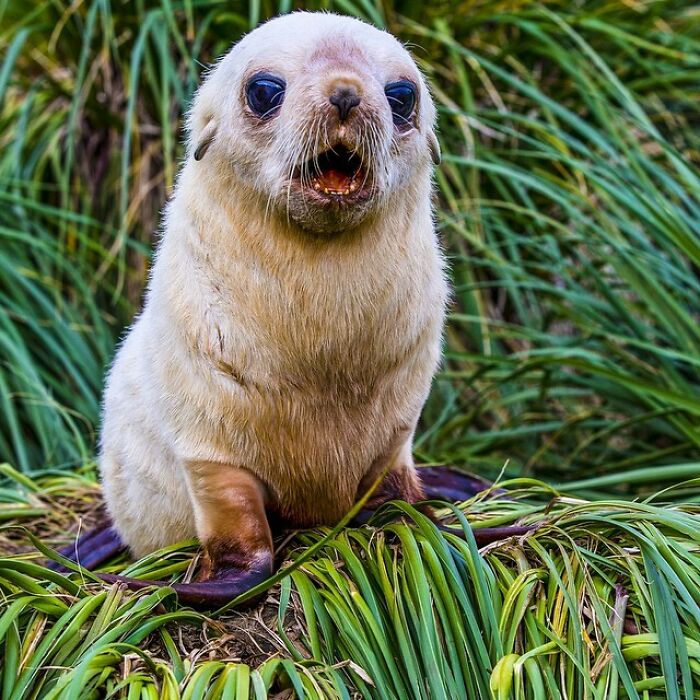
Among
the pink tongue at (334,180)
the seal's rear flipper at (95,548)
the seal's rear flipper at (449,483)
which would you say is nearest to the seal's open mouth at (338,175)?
the pink tongue at (334,180)

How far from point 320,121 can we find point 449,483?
1.61 m

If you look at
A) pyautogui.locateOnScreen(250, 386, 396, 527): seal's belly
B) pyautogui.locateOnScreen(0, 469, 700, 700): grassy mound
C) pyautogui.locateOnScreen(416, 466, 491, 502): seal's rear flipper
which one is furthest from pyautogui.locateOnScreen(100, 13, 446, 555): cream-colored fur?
pyautogui.locateOnScreen(416, 466, 491, 502): seal's rear flipper

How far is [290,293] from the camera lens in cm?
285

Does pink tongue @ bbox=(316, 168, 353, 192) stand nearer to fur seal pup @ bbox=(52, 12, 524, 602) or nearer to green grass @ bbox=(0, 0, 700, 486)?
fur seal pup @ bbox=(52, 12, 524, 602)

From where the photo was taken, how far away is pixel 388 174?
275cm

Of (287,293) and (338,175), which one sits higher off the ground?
(338,175)

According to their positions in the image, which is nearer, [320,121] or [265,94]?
[320,121]

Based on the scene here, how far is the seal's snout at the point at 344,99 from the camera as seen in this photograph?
2.58 meters

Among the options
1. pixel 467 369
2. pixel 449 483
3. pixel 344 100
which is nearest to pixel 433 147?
pixel 344 100

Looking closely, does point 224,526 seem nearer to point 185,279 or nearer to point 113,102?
point 185,279

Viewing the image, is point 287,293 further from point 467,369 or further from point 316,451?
point 467,369

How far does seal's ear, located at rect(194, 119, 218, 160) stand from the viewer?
2.98 m

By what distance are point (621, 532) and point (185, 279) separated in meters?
1.31

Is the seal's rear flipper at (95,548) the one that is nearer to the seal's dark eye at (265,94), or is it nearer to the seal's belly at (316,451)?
the seal's belly at (316,451)
